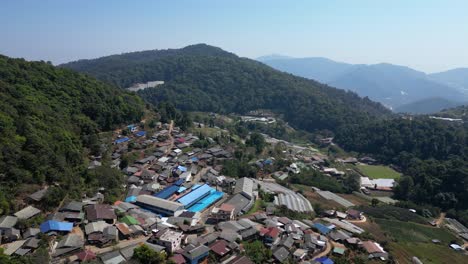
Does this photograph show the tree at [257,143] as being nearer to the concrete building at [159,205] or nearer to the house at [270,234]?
the concrete building at [159,205]

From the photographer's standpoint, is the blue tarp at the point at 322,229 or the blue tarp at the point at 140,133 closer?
the blue tarp at the point at 322,229

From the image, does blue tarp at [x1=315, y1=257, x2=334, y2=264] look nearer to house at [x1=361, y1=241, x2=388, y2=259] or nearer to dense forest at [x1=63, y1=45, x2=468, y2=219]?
house at [x1=361, y1=241, x2=388, y2=259]

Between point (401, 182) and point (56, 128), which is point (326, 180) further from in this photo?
point (56, 128)

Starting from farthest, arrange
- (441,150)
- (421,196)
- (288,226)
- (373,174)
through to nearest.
A: (441,150) < (373,174) < (421,196) < (288,226)

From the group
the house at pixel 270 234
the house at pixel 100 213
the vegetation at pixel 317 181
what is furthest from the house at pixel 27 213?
the vegetation at pixel 317 181

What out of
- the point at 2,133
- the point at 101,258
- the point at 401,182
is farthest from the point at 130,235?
the point at 401,182

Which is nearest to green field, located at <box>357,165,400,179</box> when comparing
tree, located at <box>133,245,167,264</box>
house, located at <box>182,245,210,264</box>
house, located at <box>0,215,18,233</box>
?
house, located at <box>182,245,210,264</box>
